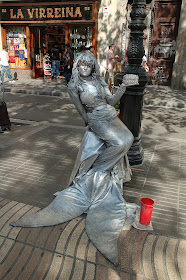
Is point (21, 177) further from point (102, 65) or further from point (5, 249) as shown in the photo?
point (102, 65)

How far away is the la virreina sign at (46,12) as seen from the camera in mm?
13711

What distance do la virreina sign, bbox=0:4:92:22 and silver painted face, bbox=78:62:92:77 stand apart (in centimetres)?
1156

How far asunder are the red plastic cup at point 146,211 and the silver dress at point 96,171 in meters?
0.15

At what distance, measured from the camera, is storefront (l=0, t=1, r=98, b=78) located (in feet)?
45.5

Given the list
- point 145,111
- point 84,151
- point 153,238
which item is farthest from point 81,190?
point 145,111

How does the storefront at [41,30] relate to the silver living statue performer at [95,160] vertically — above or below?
above

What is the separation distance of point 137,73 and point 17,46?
42.6 ft

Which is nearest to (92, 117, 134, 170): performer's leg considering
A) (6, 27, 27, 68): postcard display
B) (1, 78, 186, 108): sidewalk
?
(1, 78, 186, 108): sidewalk

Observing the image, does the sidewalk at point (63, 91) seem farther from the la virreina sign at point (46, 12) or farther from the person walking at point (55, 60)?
the la virreina sign at point (46, 12)

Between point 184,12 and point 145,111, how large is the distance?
19.2 feet

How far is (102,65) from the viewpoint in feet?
45.5

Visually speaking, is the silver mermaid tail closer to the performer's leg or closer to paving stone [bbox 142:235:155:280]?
the performer's leg

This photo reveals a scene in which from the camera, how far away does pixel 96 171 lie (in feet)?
11.5

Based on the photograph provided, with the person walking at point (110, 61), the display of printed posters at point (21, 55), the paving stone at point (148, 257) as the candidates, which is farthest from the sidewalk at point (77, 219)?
the display of printed posters at point (21, 55)
